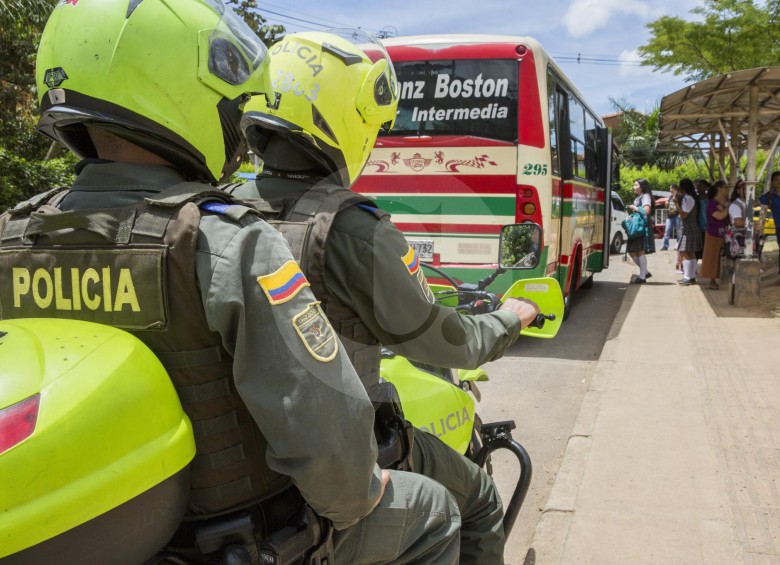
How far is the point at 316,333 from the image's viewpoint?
1202 mm

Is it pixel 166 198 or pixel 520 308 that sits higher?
pixel 166 198

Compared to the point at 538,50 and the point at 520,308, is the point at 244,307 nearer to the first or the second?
the point at 520,308

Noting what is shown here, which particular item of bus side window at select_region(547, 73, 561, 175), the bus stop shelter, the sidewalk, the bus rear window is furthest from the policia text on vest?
the bus stop shelter

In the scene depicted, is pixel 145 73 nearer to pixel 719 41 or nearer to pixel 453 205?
pixel 453 205

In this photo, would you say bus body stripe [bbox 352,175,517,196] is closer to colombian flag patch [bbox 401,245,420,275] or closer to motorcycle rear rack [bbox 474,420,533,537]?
motorcycle rear rack [bbox 474,420,533,537]

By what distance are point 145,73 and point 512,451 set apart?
1.86m

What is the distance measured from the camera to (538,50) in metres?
6.50

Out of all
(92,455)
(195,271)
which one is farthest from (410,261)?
(92,455)

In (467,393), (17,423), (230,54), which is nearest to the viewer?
(17,423)

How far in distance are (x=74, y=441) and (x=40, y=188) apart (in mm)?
8920

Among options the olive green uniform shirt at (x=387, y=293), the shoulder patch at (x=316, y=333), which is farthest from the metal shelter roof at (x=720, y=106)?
the shoulder patch at (x=316, y=333)

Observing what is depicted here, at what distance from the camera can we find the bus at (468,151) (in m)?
6.45

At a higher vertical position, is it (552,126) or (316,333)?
(552,126)

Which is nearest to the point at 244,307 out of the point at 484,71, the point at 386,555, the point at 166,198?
the point at 166,198
